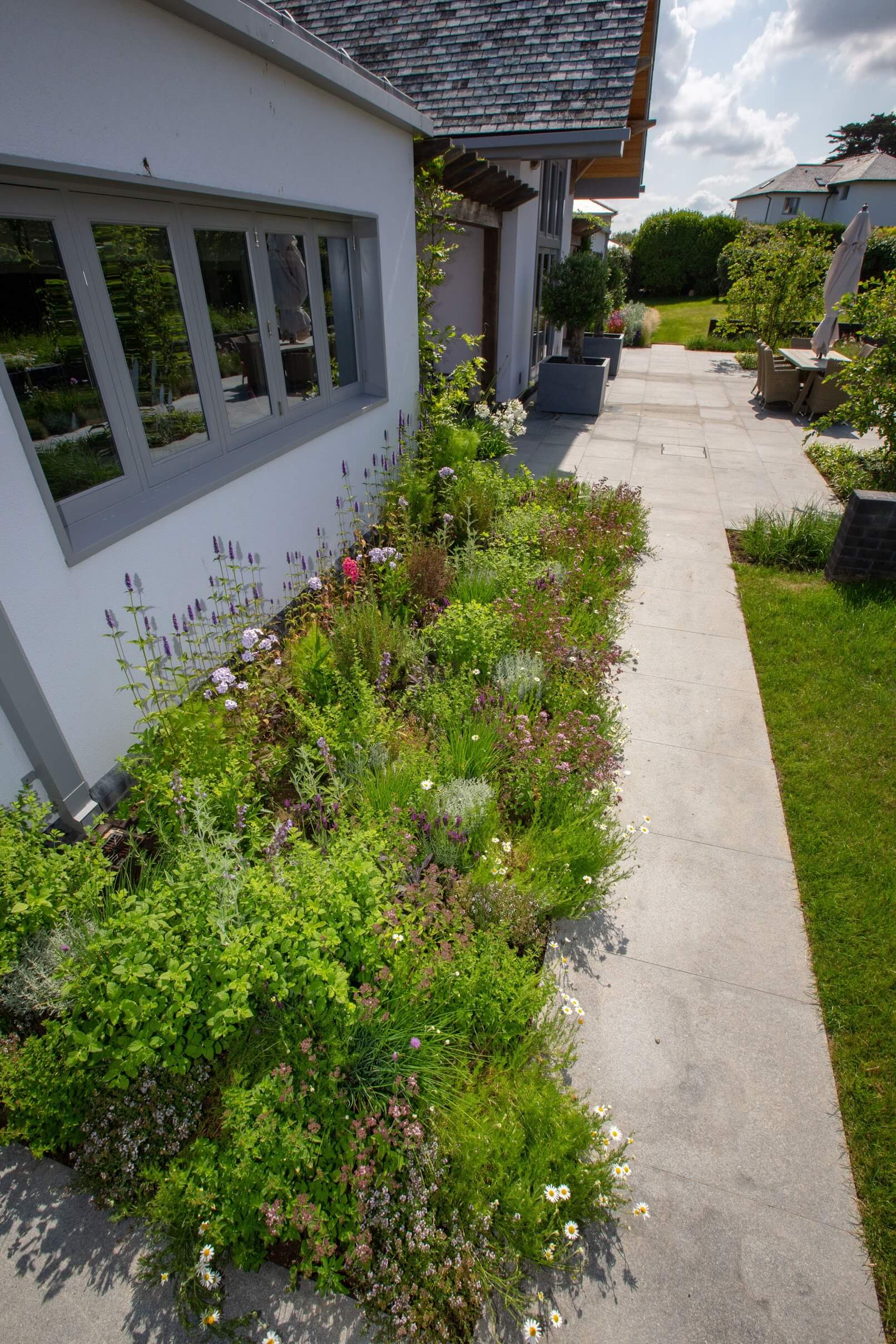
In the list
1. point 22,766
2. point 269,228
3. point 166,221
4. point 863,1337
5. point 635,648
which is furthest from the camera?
point 635,648

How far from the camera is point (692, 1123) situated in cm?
248

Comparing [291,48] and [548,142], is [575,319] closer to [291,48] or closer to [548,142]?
[548,142]

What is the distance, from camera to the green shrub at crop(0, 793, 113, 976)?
2340 millimetres

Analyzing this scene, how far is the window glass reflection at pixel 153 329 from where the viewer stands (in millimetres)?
3449

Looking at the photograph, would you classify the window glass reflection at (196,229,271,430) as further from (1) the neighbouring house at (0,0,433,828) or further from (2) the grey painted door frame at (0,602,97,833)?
(2) the grey painted door frame at (0,602,97,833)

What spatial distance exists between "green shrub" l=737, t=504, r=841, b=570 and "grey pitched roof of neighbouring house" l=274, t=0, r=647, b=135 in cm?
546

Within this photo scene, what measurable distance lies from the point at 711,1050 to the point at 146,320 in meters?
4.56

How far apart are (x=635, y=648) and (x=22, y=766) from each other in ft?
13.9

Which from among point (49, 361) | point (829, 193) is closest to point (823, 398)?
point (49, 361)

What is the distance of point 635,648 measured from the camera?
17.6 feet

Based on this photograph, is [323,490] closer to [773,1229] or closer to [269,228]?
[269,228]

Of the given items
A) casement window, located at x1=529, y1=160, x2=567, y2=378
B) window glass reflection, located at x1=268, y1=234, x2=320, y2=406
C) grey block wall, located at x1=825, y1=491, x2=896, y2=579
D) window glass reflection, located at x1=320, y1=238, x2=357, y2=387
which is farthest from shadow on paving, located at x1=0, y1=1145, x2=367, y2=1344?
casement window, located at x1=529, y1=160, x2=567, y2=378

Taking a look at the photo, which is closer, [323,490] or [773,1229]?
[773,1229]

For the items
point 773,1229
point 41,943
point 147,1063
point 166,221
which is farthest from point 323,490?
point 773,1229
